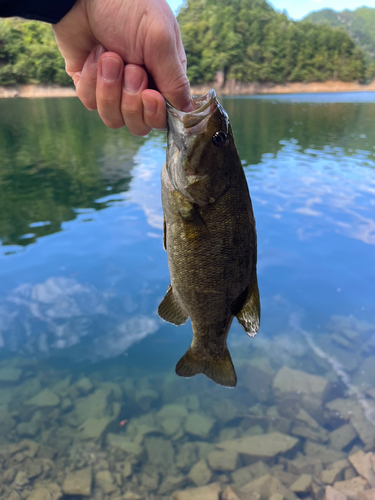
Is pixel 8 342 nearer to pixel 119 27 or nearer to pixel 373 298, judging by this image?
pixel 119 27

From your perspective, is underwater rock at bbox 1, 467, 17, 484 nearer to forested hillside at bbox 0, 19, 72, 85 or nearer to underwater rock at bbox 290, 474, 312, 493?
underwater rock at bbox 290, 474, 312, 493

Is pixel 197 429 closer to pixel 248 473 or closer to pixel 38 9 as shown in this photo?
pixel 248 473

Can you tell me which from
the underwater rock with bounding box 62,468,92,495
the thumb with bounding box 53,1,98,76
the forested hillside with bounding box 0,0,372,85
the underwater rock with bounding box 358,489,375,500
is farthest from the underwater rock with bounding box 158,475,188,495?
the forested hillside with bounding box 0,0,372,85

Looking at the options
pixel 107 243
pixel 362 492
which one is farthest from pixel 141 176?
pixel 362 492

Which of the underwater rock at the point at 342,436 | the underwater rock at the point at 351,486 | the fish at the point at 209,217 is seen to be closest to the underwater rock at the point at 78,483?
the underwater rock at the point at 351,486

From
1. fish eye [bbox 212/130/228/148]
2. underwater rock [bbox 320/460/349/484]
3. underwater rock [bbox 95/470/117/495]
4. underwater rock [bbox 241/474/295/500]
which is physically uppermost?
fish eye [bbox 212/130/228/148]
